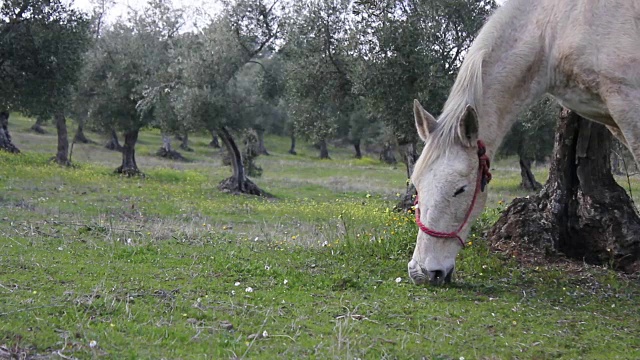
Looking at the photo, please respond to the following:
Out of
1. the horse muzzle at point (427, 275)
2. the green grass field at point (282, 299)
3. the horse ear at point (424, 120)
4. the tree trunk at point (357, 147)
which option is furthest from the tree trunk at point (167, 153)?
the horse ear at point (424, 120)

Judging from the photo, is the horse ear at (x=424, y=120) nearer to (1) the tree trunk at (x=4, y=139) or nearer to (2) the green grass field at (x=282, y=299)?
(2) the green grass field at (x=282, y=299)

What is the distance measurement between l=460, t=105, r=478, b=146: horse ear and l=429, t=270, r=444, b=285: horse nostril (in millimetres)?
1253

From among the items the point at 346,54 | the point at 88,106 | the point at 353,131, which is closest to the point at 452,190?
the point at 346,54

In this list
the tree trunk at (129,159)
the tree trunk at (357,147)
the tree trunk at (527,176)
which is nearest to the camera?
the tree trunk at (129,159)

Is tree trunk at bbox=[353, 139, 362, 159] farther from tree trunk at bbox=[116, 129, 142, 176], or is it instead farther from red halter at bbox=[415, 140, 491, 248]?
red halter at bbox=[415, 140, 491, 248]

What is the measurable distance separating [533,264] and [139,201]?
43.2ft

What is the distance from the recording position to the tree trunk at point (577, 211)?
8438 mm

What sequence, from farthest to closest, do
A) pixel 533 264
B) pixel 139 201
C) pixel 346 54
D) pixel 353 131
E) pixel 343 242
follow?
pixel 353 131, pixel 139 201, pixel 346 54, pixel 343 242, pixel 533 264

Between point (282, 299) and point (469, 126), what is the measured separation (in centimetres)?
248

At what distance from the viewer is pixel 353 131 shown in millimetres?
60125

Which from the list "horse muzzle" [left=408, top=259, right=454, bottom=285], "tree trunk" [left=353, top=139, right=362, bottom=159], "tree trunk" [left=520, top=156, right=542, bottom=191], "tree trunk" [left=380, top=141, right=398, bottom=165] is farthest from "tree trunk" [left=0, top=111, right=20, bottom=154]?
"tree trunk" [left=353, top=139, right=362, bottom=159]

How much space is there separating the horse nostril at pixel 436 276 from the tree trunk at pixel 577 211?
2.77 metres

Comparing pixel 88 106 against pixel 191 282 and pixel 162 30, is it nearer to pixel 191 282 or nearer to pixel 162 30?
pixel 162 30

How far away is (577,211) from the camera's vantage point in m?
8.73
